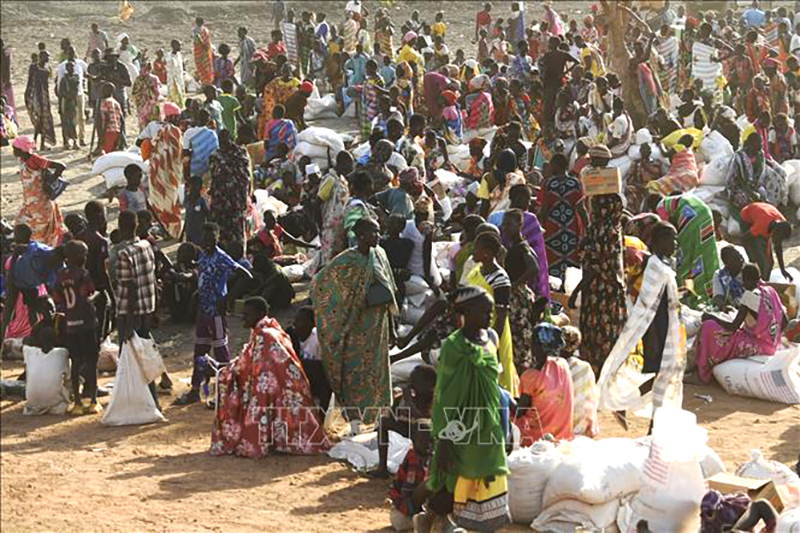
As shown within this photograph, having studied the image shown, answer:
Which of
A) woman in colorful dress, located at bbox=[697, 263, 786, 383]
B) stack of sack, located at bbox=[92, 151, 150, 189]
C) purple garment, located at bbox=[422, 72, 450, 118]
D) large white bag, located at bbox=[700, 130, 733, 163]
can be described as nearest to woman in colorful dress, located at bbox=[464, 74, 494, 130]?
purple garment, located at bbox=[422, 72, 450, 118]

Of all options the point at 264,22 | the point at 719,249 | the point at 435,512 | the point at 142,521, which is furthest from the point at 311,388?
the point at 264,22

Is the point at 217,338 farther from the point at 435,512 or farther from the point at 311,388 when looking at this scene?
the point at 435,512

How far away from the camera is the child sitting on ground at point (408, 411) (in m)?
6.52

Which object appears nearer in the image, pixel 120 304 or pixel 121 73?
pixel 120 304

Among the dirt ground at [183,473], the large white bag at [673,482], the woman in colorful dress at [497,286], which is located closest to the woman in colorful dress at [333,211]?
the dirt ground at [183,473]

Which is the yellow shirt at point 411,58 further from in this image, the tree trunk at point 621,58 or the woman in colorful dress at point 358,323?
the woman in colorful dress at point 358,323

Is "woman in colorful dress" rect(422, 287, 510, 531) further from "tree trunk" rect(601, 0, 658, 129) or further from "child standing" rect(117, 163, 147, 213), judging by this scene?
"tree trunk" rect(601, 0, 658, 129)

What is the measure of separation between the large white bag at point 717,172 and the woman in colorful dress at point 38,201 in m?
5.82

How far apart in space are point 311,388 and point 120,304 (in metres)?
1.28

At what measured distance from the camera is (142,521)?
21.8 feet

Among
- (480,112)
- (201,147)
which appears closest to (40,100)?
(480,112)

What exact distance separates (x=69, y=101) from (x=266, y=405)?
1074 cm

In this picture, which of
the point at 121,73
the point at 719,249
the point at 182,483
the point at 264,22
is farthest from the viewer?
the point at 264,22

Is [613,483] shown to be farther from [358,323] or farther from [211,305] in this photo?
[211,305]
